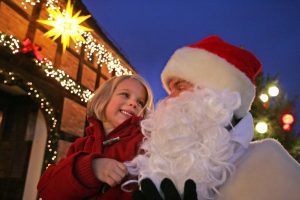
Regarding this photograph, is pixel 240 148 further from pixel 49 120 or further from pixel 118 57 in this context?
pixel 118 57

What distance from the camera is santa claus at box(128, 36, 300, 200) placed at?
119 cm

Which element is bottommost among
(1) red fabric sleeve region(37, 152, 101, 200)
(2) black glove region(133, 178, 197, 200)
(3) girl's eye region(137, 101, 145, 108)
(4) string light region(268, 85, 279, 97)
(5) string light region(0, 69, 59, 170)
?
(2) black glove region(133, 178, 197, 200)

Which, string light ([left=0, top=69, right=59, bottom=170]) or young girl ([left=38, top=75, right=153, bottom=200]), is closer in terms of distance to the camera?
young girl ([left=38, top=75, right=153, bottom=200])

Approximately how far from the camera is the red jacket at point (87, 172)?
1.48 m

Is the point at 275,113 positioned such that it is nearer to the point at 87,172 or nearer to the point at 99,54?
the point at 99,54

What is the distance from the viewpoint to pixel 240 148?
1.28 metres

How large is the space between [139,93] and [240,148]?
998mm

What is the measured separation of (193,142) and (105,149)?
74 cm

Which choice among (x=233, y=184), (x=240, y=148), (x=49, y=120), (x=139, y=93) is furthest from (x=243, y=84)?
(x=49, y=120)

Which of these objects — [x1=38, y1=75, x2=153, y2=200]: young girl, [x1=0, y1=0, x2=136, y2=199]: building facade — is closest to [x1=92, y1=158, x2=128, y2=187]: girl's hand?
[x1=38, y1=75, x2=153, y2=200]: young girl

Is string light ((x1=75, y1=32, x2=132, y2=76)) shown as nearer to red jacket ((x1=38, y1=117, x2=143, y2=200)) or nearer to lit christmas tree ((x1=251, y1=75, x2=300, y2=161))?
lit christmas tree ((x1=251, y1=75, x2=300, y2=161))

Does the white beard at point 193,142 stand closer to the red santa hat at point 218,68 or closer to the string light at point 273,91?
the red santa hat at point 218,68

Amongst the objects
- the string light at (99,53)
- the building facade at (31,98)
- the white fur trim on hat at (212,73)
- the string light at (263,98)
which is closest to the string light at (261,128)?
the string light at (263,98)

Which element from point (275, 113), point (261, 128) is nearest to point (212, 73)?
point (261, 128)
